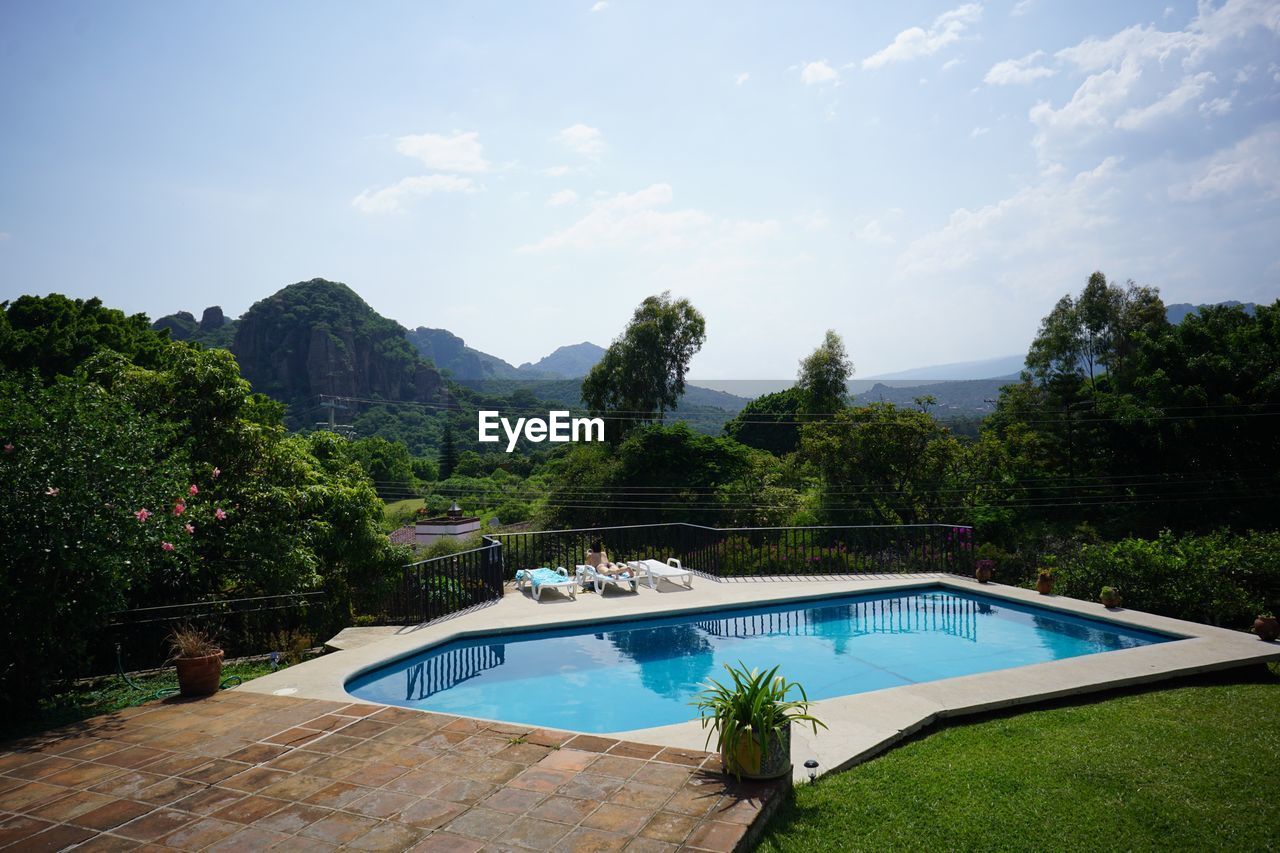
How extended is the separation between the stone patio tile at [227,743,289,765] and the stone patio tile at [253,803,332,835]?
2.66ft

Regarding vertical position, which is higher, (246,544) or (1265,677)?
(246,544)

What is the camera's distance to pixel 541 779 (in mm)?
4078

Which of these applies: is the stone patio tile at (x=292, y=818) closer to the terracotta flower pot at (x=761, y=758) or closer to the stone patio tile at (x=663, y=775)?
the stone patio tile at (x=663, y=775)

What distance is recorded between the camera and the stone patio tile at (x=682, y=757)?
4.27 m

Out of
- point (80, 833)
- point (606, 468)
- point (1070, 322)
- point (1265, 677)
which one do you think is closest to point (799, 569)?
point (1265, 677)

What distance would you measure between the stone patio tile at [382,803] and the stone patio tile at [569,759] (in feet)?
2.69

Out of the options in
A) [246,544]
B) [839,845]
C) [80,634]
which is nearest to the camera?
[839,845]

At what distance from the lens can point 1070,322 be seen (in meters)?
33.3

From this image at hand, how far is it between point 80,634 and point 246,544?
1940 millimetres

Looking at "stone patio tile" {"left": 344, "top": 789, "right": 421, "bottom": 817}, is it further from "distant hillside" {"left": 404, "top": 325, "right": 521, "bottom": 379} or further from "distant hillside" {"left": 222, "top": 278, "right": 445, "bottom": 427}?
"distant hillside" {"left": 404, "top": 325, "right": 521, "bottom": 379}

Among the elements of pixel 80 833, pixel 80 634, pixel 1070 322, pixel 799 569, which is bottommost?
pixel 799 569

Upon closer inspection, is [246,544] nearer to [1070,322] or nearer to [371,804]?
[371,804]

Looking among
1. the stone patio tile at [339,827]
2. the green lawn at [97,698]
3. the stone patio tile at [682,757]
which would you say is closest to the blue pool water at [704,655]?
the green lawn at [97,698]

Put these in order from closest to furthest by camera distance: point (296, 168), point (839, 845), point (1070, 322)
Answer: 1. point (839, 845)
2. point (296, 168)
3. point (1070, 322)
